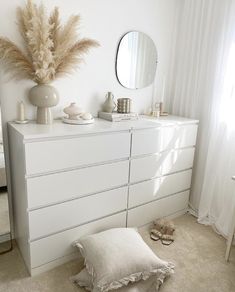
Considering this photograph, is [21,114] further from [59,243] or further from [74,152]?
[59,243]

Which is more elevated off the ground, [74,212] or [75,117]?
[75,117]

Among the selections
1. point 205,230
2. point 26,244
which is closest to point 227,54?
point 205,230

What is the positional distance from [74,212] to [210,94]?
1.63 m

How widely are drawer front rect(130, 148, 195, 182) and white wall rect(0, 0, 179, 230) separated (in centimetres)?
60

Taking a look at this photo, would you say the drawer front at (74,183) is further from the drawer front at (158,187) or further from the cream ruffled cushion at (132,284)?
the cream ruffled cushion at (132,284)

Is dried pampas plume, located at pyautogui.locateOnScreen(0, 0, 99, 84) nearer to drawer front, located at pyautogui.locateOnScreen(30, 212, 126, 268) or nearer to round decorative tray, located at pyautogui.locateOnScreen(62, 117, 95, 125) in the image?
round decorative tray, located at pyautogui.locateOnScreen(62, 117, 95, 125)

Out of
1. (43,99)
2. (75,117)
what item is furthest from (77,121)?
(43,99)

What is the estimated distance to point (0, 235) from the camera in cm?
202

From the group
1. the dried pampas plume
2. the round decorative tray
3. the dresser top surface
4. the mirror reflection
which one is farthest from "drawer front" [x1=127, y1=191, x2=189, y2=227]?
the dried pampas plume

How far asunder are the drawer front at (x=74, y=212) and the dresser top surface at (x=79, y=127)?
1.67 ft

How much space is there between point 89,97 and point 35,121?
0.53 m

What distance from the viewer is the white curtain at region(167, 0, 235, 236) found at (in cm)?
221

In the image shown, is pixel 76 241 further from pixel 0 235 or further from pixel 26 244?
pixel 0 235

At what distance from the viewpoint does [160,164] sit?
226 cm
